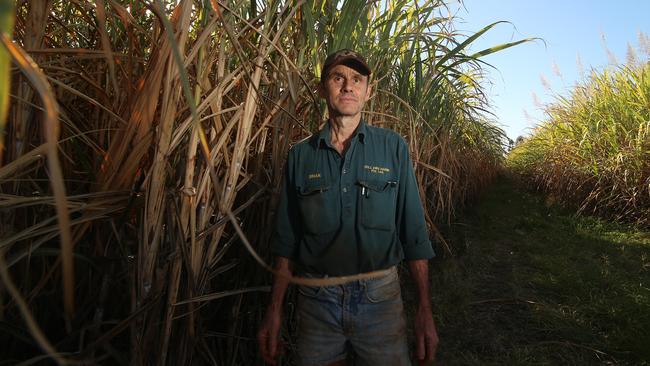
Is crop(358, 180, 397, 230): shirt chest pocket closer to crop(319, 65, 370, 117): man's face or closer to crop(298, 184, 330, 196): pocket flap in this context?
crop(298, 184, 330, 196): pocket flap

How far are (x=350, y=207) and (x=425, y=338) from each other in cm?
46

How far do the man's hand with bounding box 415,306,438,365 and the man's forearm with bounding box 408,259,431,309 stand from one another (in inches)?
1.2

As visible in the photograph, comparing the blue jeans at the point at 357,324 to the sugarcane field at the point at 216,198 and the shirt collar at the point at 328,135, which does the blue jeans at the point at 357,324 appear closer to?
the sugarcane field at the point at 216,198

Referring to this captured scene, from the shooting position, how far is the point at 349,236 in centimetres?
141

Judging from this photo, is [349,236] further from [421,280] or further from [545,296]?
[545,296]

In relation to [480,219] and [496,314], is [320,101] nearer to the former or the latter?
[496,314]

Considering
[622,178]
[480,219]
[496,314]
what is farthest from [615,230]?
[496,314]

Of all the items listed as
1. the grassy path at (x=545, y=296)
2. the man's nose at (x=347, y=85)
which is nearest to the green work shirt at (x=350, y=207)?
the man's nose at (x=347, y=85)

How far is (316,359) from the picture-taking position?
1412 mm

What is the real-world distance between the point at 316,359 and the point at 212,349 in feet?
1.24

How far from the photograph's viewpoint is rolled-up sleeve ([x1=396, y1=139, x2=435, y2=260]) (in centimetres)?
148

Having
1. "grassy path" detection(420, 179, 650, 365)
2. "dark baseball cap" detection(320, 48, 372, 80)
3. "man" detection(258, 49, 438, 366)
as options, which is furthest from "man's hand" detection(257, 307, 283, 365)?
"grassy path" detection(420, 179, 650, 365)

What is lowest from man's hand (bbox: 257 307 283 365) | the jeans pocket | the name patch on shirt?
man's hand (bbox: 257 307 283 365)

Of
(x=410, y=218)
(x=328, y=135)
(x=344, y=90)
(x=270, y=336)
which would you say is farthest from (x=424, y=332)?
(x=344, y=90)
